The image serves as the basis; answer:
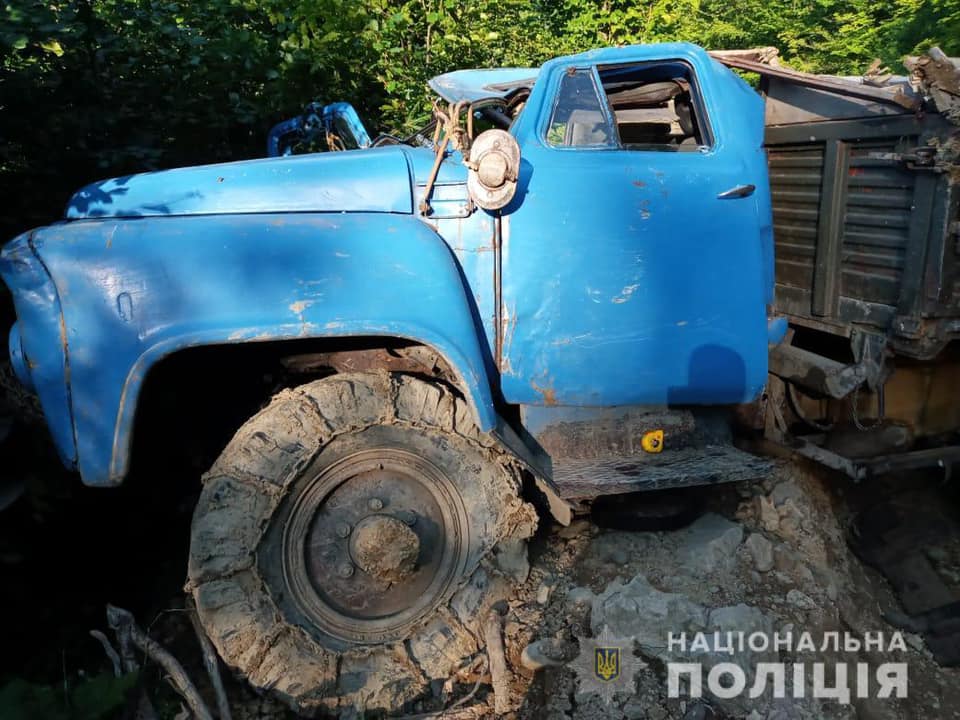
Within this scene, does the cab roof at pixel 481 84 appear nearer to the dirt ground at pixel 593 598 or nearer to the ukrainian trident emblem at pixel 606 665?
the dirt ground at pixel 593 598

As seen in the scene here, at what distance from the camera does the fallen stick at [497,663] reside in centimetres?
267

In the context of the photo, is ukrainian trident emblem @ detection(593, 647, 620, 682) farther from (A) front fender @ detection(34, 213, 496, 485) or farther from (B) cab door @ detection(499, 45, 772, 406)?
(A) front fender @ detection(34, 213, 496, 485)

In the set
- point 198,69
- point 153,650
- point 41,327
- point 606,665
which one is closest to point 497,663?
point 606,665

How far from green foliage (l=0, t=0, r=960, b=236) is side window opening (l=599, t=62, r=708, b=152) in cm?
242

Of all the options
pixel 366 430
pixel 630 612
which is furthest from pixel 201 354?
pixel 630 612

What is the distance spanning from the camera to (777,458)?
381 cm

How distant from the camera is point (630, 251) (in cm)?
292

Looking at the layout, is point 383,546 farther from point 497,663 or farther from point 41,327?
point 41,327

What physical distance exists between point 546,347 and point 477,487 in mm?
621

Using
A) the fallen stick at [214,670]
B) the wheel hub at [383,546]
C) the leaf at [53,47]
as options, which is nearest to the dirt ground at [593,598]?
the fallen stick at [214,670]

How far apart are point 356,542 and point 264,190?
1412mm

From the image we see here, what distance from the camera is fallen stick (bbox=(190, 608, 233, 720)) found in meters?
2.60

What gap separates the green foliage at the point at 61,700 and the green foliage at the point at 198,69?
2274 mm

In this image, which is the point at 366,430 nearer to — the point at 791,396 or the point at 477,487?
the point at 477,487
